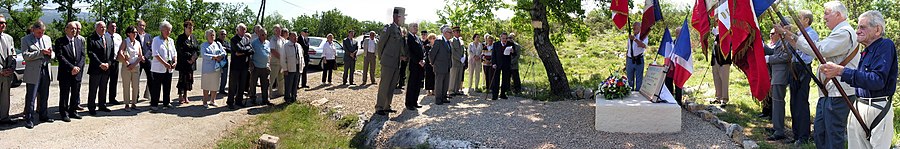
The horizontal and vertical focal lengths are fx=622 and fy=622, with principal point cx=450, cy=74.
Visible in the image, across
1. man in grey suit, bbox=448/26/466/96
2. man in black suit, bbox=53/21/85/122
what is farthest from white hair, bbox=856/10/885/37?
man in black suit, bbox=53/21/85/122

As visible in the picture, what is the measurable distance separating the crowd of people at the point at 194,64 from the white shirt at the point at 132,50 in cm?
1

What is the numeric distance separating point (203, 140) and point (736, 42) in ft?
17.7

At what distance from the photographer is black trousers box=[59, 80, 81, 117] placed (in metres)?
7.17

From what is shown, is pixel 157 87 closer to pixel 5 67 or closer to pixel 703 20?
pixel 5 67

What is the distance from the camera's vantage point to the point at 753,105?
8.85 m

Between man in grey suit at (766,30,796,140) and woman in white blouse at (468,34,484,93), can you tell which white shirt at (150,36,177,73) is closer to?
woman in white blouse at (468,34,484,93)

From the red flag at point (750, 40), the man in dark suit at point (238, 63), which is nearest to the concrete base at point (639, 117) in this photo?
the red flag at point (750, 40)

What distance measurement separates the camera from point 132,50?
26.7 feet

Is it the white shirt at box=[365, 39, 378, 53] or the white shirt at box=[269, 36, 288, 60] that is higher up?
the white shirt at box=[365, 39, 378, 53]

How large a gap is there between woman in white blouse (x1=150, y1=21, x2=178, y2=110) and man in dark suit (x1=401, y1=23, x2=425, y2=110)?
3.19m

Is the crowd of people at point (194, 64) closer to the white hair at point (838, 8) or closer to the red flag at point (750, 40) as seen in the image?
the red flag at point (750, 40)

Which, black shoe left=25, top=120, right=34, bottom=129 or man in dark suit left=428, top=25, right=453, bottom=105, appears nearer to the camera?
black shoe left=25, top=120, right=34, bottom=129

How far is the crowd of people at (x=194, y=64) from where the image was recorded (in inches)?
273

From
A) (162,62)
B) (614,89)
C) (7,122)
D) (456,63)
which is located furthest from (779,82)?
(7,122)
